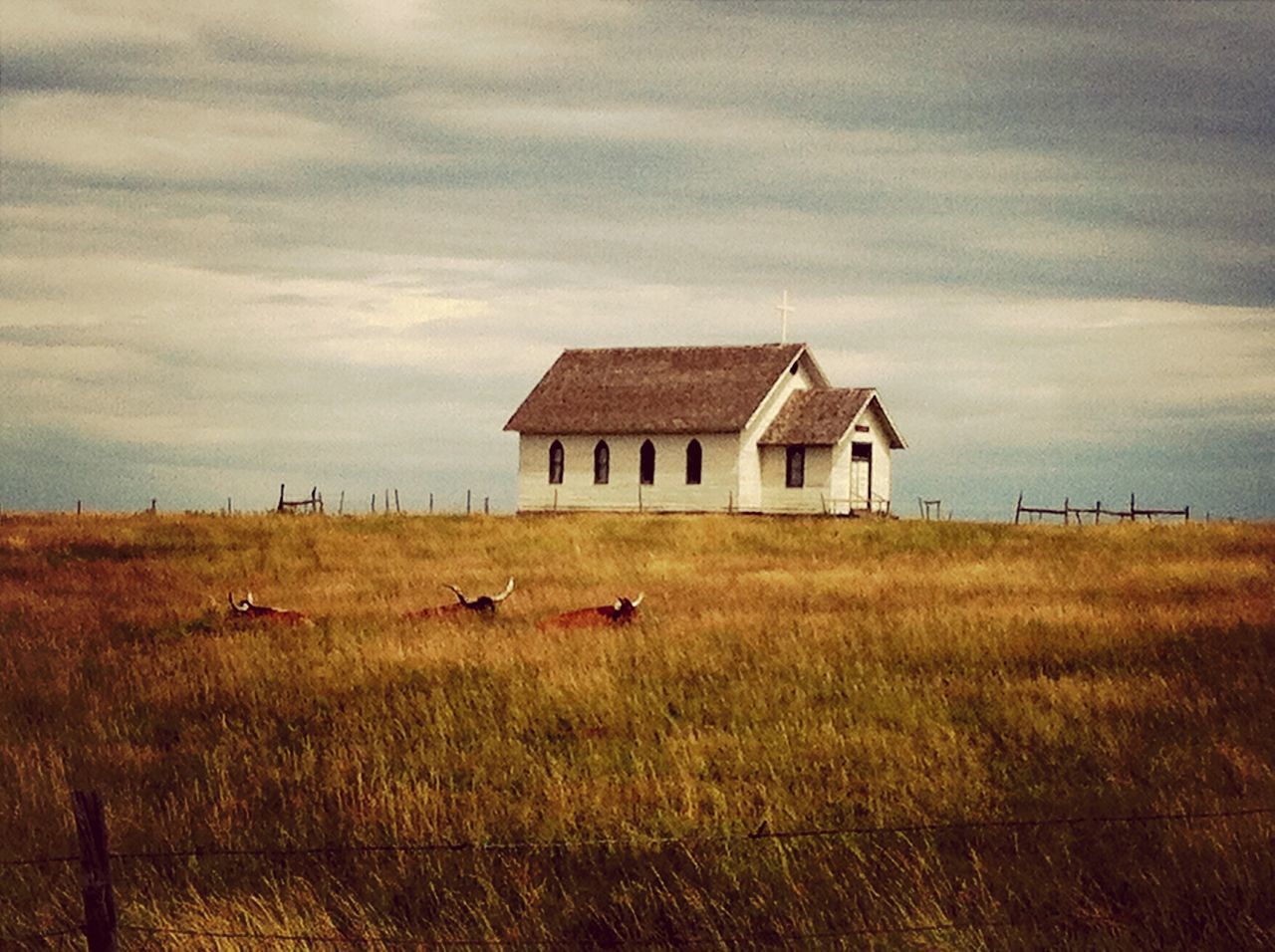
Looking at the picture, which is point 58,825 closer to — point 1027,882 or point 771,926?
point 771,926

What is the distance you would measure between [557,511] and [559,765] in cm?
4022

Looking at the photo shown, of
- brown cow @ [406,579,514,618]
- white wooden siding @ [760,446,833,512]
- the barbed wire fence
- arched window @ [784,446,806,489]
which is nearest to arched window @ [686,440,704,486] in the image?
white wooden siding @ [760,446,833,512]

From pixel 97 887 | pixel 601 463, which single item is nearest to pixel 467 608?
pixel 97 887

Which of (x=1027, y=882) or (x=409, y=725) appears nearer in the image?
(x=1027, y=882)

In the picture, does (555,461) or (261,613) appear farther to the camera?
(555,461)

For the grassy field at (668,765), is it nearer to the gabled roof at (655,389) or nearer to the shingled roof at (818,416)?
the shingled roof at (818,416)

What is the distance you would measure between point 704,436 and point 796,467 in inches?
141

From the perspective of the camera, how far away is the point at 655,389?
167 feet

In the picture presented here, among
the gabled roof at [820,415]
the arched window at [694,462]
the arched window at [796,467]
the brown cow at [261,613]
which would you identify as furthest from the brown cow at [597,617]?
the arched window at [796,467]

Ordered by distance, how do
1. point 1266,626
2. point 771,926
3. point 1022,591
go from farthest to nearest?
point 1022,591, point 1266,626, point 771,926

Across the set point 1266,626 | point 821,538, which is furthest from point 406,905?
point 821,538

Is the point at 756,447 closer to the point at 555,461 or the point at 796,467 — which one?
the point at 796,467

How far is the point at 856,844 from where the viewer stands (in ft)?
28.2

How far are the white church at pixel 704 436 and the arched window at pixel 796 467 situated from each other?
0.15ft
